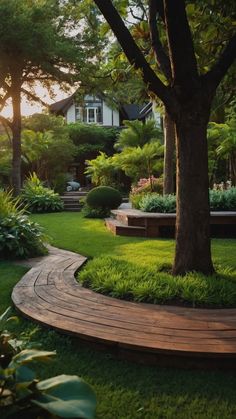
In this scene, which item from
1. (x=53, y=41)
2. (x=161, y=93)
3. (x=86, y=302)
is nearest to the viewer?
(x=86, y=302)

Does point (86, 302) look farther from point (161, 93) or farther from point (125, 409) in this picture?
point (161, 93)

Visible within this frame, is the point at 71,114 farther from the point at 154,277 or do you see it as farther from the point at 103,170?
the point at 154,277

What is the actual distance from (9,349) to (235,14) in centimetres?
428

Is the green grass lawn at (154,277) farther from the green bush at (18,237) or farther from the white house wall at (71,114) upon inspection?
the white house wall at (71,114)

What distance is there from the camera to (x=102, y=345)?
10.7 feet

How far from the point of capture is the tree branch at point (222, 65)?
4.24 m

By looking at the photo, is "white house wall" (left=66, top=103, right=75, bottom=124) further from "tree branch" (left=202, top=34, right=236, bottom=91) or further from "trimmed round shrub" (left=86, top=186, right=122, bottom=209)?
"tree branch" (left=202, top=34, right=236, bottom=91)

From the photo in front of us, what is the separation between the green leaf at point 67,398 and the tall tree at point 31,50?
44.8ft

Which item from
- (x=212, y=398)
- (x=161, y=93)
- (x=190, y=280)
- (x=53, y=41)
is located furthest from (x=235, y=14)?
(x=53, y=41)

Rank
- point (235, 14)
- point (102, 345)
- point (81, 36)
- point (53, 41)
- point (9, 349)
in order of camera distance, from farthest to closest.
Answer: point (81, 36) < point (53, 41) < point (235, 14) < point (102, 345) < point (9, 349)

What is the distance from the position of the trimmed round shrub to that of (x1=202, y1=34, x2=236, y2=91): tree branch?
8265 millimetres

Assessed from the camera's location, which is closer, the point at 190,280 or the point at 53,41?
the point at 190,280

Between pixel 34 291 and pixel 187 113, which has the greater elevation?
pixel 187 113

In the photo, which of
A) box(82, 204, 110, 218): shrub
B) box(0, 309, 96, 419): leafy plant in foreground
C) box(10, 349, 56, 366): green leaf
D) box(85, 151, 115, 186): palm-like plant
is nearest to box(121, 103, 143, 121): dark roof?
box(85, 151, 115, 186): palm-like plant
